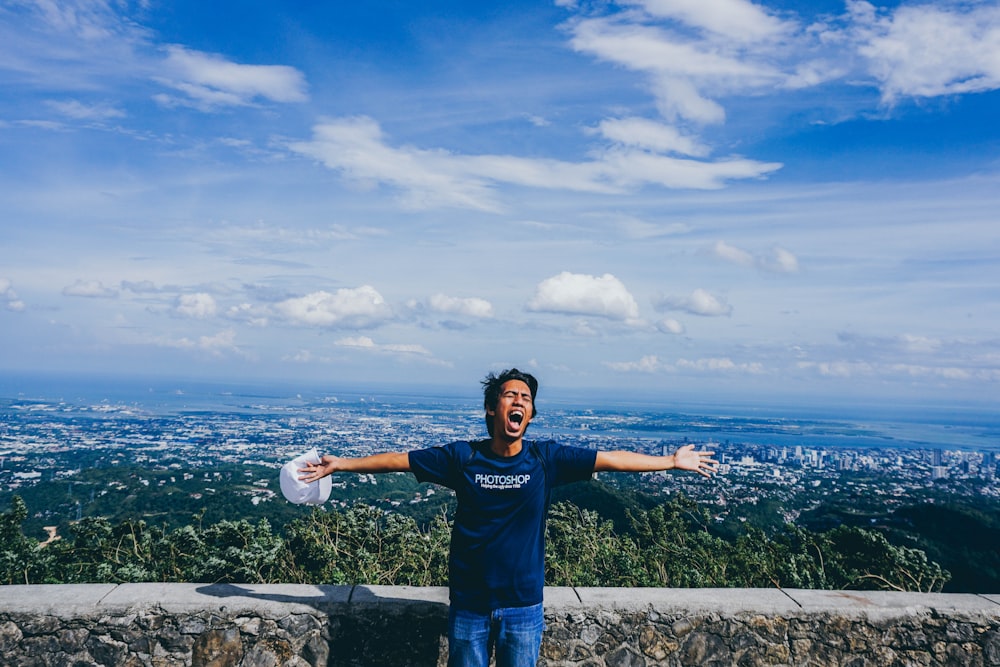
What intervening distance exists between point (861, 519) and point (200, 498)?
1539 centimetres

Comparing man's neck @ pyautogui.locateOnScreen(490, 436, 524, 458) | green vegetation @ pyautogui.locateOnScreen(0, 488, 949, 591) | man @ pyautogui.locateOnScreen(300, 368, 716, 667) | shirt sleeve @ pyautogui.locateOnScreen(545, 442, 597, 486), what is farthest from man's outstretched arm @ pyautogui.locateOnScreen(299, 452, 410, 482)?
green vegetation @ pyautogui.locateOnScreen(0, 488, 949, 591)

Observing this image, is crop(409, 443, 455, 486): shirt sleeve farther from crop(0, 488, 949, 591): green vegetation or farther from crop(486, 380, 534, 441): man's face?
crop(0, 488, 949, 591): green vegetation

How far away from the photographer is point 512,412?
129 inches

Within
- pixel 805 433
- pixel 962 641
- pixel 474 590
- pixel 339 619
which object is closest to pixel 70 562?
pixel 339 619

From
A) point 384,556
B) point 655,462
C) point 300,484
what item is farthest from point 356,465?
point 384,556

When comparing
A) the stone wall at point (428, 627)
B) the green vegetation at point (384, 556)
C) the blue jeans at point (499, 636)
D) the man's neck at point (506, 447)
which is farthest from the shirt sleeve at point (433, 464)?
the green vegetation at point (384, 556)

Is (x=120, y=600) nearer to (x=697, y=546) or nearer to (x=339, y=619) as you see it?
(x=339, y=619)

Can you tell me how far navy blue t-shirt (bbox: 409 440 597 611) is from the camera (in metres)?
3.19

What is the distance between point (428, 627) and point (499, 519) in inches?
42.3

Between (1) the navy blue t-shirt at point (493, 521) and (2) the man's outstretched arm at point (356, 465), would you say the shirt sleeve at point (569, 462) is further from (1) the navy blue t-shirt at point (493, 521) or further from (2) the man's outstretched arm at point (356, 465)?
(2) the man's outstretched arm at point (356, 465)

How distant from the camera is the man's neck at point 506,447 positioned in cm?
331

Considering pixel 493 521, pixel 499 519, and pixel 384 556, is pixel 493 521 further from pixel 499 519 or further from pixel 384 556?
pixel 384 556

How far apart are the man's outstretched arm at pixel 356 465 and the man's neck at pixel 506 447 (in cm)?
43

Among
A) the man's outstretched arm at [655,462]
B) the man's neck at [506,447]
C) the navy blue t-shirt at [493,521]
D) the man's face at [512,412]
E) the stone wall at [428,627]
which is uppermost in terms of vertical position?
the man's face at [512,412]
